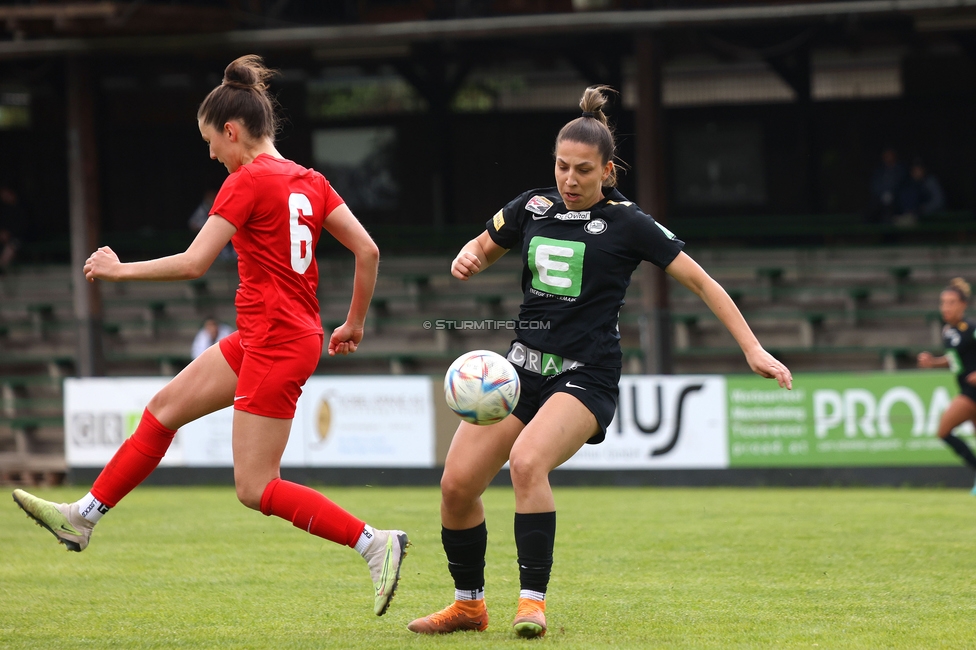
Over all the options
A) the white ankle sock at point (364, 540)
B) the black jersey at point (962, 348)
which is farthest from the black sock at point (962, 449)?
the white ankle sock at point (364, 540)

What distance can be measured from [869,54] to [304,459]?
11.7 meters

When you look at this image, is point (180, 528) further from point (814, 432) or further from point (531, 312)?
point (814, 432)

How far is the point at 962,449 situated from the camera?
40.1ft

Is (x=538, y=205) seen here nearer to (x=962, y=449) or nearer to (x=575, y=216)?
(x=575, y=216)

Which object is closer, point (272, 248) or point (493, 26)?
point (272, 248)

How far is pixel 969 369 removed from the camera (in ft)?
40.1

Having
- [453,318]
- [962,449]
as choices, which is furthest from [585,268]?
[453,318]

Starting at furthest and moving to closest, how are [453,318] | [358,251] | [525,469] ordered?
1. [453,318]
2. [358,251]
3. [525,469]

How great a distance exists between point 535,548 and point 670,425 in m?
8.94

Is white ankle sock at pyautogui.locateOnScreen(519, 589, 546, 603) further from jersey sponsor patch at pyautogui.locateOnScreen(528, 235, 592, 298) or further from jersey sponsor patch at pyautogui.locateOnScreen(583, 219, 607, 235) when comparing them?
jersey sponsor patch at pyautogui.locateOnScreen(583, 219, 607, 235)

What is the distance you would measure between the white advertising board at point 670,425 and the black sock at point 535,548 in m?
8.63

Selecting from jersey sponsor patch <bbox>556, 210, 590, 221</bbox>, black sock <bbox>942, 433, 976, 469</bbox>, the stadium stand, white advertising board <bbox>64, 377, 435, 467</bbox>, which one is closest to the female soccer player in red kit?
jersey sponsor patch <bbox>556, 210, 590, 221</bbox>

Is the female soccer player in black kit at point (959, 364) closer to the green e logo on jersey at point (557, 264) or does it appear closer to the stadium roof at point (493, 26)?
the stadium roof at point (493, 26)

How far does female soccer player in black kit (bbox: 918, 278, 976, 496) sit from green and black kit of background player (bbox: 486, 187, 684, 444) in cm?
824
